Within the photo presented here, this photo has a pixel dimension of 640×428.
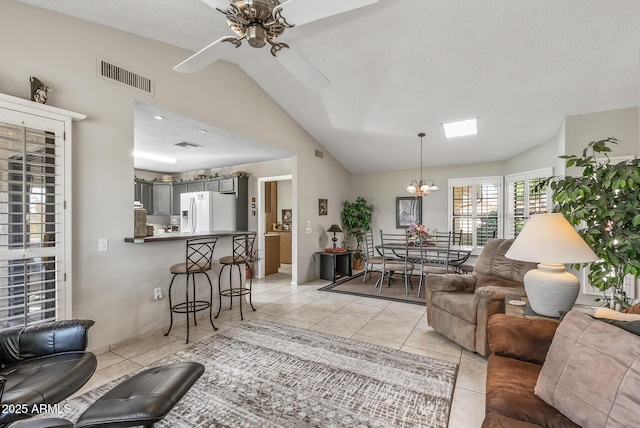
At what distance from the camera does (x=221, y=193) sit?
6129 mm

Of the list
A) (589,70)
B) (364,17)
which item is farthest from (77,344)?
(589,70)

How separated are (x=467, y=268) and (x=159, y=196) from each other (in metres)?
7.07

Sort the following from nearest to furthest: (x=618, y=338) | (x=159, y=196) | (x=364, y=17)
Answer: (x=618, y=338) → (x=364, y=17) → (x=159, y=196)

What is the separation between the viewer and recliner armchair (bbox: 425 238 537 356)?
2.75 m

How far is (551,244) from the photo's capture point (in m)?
1.98

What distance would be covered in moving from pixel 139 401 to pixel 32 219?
1.92 metres

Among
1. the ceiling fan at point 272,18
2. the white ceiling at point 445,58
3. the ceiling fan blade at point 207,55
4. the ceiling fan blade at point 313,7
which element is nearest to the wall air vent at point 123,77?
the white ceiling at point 445,58

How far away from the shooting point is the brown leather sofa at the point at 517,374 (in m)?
1.27

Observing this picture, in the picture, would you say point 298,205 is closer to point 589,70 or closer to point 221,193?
point 221,193

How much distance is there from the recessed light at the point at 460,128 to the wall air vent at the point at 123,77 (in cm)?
427

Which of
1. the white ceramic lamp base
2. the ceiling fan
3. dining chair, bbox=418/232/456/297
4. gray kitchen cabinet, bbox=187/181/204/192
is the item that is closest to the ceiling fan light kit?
the ceiling fan

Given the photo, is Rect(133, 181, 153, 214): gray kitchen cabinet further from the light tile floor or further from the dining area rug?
the dining area rug

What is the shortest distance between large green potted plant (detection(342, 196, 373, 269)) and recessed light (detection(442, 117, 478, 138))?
8.60 feet

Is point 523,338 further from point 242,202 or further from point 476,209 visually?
point 242,202
